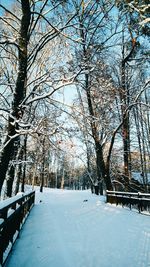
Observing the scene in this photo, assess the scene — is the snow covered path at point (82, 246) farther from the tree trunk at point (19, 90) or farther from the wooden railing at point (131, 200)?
the wooden railing at point (131, 200)

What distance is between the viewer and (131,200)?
13.1 m

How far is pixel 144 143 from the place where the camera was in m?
26.1

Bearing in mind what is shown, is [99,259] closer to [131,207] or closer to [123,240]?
[123,240]

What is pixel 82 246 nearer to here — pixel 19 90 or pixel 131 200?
pixel 19 90

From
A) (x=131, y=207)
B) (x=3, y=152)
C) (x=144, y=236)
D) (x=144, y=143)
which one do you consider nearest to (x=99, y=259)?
(x=144, y=236)

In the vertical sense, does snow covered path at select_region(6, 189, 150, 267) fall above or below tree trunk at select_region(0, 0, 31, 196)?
below

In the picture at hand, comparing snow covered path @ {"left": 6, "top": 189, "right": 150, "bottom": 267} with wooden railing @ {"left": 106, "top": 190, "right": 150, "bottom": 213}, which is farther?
wooden railing @ {"left": 106, "top": 190, "right": 150, "bottom": 213}

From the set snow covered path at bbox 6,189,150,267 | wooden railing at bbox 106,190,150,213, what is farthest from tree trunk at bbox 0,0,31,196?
wooden railing at bbox 106,190,150,213

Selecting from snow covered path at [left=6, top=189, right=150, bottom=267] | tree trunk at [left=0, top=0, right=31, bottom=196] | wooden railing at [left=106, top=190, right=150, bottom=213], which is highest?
tree trunk at [left=0, top=0, right=31, bottom=196]

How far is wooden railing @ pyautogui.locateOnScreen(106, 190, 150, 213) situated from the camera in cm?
1174

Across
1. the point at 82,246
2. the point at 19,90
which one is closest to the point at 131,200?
the point at 82,246

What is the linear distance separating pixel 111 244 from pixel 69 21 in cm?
703

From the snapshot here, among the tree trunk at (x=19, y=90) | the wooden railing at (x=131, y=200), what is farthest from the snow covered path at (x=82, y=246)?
the wooden railing at (x=131, y=200)

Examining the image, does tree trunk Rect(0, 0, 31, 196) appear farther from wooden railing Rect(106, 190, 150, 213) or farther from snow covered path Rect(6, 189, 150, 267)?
wooden railing Rect(106, 190, 150, 213)
